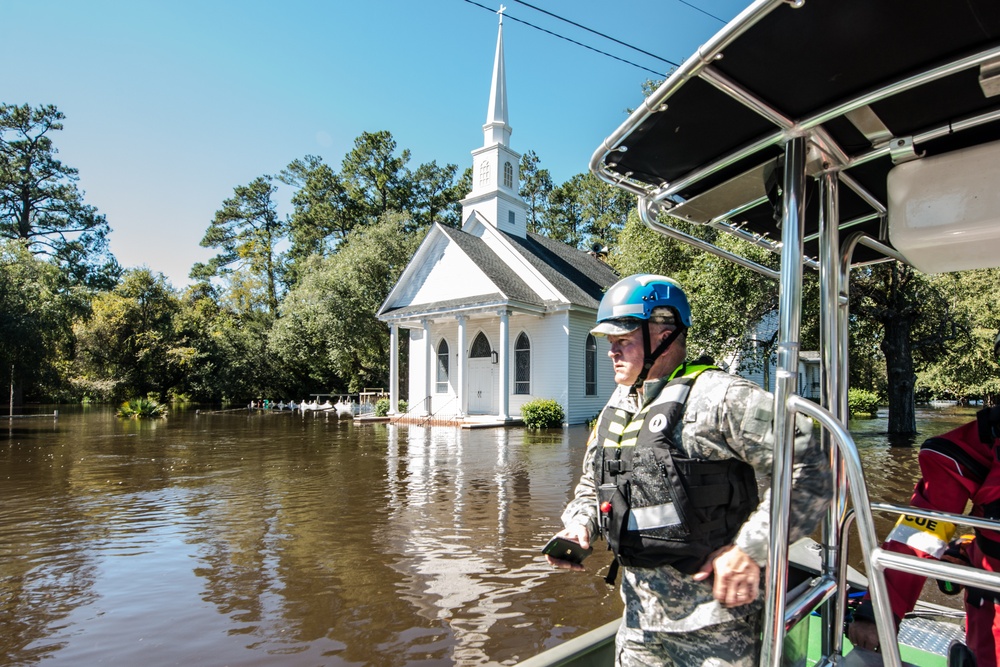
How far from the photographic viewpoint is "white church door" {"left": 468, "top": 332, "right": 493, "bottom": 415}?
2427 centimetres

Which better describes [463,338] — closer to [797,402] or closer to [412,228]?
[797,402]

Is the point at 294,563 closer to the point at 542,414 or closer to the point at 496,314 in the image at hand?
the point at 542,414

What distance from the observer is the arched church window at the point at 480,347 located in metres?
24.6

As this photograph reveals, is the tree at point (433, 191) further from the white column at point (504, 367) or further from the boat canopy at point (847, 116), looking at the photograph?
the boat canopy at point (847, 116)

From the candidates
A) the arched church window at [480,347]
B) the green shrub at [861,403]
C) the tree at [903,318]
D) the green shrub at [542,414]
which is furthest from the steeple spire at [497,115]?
the green shrub at [861,403]

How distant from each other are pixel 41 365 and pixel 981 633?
31900mm

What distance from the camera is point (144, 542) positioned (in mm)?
7262

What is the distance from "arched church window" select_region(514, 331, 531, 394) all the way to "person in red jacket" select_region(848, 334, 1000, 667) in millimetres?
20810

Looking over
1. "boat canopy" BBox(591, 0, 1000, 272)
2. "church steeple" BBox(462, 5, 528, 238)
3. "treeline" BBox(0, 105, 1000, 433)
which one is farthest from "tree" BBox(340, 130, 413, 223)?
"boat canopy" BBox(591, 0, 1000, 272)

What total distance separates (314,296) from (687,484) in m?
32.7

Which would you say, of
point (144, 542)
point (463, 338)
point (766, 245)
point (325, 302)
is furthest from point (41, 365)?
point (766, 245)

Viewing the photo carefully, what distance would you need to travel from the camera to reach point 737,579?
190cm

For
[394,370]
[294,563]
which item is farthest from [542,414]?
[294,563]

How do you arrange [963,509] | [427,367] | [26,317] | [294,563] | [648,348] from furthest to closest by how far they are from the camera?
[427,367] → [26,317] → [294,563] → [648,348] → [963,509]
